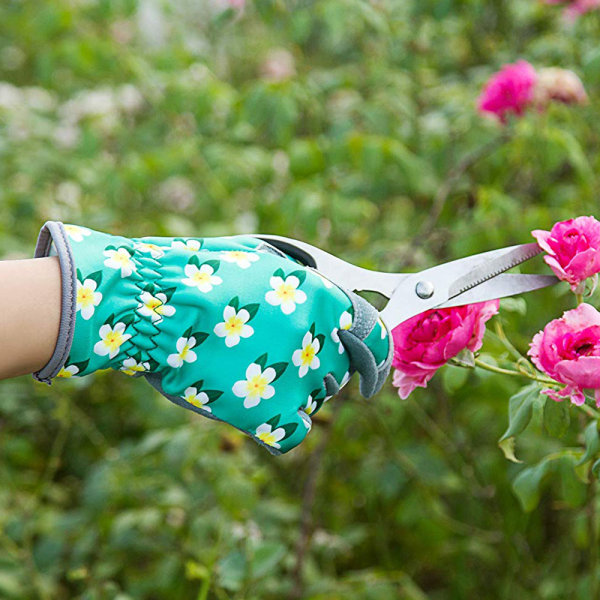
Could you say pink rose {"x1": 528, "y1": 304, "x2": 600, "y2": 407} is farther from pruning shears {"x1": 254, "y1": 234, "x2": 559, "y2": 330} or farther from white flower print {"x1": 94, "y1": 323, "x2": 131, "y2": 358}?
white flower print {"x1": 94, "y1": 323, "x2": 131, "y2": 358}

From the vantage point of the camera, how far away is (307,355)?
0.70 meters

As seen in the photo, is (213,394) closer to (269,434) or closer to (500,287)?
(269,434)

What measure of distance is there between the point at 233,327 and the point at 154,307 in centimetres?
7

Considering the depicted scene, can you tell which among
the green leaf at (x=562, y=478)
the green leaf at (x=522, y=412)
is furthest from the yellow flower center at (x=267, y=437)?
the green leaf at (x=562, y=478)

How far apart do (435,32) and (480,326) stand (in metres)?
1.39

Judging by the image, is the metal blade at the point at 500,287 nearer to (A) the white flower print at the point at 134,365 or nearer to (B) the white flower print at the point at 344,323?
(B) the white flower print at the point at 344,323

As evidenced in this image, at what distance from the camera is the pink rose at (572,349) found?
630 mm

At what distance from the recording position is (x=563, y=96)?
4.58ft

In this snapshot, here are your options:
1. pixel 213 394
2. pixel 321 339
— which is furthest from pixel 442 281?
pixel 213 394

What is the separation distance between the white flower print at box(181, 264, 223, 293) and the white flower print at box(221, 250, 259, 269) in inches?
0.8

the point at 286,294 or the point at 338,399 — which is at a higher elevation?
the point at 286,294

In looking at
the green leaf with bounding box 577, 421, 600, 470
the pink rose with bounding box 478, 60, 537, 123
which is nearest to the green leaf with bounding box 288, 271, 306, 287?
the green leaf with bounding box 577, 421, 600, 470

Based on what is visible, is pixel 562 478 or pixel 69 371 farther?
pixel 562 478

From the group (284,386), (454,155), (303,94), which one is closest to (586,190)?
(454,155)
